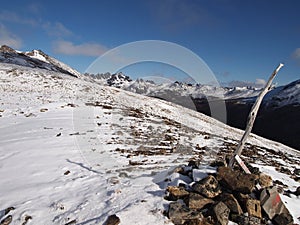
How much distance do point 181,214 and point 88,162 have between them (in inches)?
258

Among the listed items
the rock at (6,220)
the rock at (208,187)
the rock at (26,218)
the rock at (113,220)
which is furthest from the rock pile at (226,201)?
the rock at (6,220)

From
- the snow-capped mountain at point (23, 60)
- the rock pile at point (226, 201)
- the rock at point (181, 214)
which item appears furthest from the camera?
the snow-capped mountain at point (23, 60)

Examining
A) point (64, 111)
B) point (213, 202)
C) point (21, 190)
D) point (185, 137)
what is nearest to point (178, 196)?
point (213, 202)

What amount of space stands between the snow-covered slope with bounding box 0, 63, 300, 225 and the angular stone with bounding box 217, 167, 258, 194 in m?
1.83

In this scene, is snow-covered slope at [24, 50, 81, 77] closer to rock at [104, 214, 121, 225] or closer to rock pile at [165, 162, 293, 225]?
rock pile at [165, 162, 293, 225]

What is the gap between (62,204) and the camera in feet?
28.1

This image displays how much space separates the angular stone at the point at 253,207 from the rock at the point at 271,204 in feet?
0.83

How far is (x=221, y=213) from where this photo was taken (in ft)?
24.7

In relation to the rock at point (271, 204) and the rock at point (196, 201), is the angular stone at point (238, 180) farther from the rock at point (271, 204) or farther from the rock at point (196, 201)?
the rock at point (196, 201)

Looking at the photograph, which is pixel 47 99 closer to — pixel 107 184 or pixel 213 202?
pixel 107 184

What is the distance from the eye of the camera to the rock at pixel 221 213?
7432 mm

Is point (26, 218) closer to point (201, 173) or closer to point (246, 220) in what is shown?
point (201, 173)

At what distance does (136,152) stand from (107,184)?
16.4ft

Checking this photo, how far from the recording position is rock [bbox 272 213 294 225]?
25.7 ft
